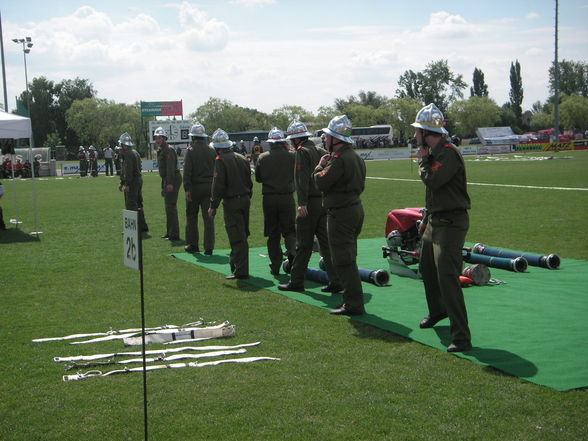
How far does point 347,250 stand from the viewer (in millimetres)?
8070

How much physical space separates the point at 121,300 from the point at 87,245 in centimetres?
608

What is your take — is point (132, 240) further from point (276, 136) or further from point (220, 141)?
point (220, 141)

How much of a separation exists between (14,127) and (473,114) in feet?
366

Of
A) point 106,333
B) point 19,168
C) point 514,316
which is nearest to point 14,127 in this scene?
point 106,333

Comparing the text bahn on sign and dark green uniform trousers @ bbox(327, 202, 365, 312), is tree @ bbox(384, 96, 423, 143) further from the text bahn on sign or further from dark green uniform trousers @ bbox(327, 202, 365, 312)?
the text bahn on sign

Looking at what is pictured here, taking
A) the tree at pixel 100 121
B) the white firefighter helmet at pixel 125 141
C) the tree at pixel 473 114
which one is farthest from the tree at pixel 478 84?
the white firefighter helmet at pixel 125 141

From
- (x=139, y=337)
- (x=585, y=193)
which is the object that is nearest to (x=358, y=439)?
(x=139, y=337)

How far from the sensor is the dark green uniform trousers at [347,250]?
26.6 ft

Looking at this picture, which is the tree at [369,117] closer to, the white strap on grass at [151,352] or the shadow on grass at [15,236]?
the shadow on grass at [15,236]

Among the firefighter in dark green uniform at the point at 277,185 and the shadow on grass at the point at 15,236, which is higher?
the firefighter in dark green uniform at the point at 277,185

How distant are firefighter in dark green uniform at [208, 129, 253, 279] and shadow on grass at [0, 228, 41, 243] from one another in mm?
7144

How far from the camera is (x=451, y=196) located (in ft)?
22.2

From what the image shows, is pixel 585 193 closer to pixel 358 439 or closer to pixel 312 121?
pixel 358 439

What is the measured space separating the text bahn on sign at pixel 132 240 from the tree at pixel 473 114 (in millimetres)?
120174
